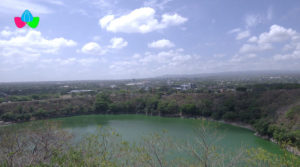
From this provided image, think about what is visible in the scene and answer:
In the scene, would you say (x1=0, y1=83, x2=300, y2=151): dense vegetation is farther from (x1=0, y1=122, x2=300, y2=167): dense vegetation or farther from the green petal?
the green petal

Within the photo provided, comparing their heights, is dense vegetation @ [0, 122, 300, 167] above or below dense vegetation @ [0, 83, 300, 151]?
above

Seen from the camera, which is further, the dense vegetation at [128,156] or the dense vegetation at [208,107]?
the dense vegetation at [208,107]

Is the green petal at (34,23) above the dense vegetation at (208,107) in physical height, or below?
above

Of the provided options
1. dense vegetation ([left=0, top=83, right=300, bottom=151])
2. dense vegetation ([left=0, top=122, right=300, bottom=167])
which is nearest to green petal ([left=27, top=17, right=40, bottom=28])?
dense vegetation ([left=0, top=122, right=300, bottom=167])

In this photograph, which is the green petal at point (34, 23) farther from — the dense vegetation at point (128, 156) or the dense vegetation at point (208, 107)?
the dense vegetation at point (208, 107)

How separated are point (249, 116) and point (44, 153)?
1701 cm

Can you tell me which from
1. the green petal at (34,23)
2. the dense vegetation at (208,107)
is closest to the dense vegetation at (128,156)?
the green petal at (34,23)

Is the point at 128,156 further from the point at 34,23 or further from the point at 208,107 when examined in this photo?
the point at 208,107

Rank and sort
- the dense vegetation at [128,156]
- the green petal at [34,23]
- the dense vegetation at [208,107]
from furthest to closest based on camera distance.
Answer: the dense vegetation at [208,107] < the dense vegetation at [128,156] < the green petal at [34,23]

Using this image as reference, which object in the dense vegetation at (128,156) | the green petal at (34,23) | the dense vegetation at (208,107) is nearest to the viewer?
the green petal at (34,23)

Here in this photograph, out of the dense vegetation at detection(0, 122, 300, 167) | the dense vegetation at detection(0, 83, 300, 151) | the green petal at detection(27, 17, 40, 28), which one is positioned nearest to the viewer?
the green petal at detection(27, 17, 40, 28)

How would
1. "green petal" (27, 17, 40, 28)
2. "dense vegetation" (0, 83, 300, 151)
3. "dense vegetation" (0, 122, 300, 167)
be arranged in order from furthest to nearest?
"dense vegetation" (0, 83, 300, 151), "dense vegetation" (0, 122, 300, 167), "green petal" (27, 17, 40, 28)

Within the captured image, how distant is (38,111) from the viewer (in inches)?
875

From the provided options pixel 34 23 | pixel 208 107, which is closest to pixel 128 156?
pixel 34 23
